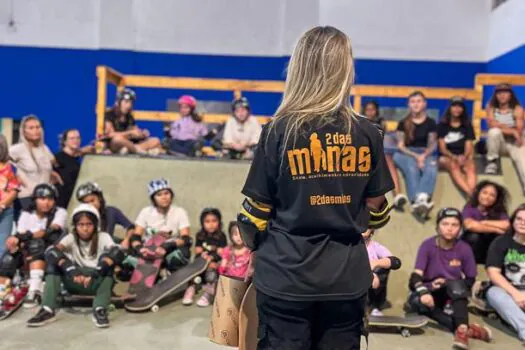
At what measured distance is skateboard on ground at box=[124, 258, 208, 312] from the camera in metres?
3.75

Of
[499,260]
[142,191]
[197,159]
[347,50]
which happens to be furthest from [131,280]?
[347,50]

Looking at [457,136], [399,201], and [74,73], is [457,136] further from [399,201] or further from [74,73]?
[74,73]

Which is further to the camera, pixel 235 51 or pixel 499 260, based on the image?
pixel 235 51

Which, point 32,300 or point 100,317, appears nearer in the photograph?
point 100,317

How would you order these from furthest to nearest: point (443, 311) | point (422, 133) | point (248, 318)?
point (422, 133), point (443, 311), point (248, 318)

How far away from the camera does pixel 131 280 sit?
398 cm

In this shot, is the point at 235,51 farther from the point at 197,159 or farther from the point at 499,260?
the point at 499,260

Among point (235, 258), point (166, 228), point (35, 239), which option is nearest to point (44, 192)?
point (35, 239)

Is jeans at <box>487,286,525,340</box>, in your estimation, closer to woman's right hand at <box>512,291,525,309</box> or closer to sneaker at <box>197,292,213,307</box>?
woman's right hand at <box>512,291,525,309</box>

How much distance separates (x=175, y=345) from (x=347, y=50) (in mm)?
2234

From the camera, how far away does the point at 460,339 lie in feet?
10.5

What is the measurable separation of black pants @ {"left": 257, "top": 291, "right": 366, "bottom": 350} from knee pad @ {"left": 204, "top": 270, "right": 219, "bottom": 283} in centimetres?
242

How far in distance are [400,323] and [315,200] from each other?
2161 millimetres

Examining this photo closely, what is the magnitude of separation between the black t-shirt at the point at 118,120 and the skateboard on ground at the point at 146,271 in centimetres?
249
